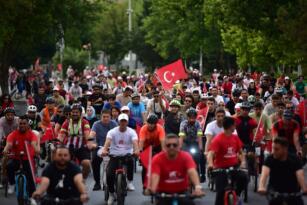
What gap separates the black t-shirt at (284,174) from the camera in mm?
11883

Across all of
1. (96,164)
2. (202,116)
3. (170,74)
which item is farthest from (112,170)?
(170,74)

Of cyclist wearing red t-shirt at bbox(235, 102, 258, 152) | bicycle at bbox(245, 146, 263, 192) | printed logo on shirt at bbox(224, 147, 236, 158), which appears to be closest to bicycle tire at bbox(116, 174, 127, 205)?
printed logo on shirt at bbox(224, 147, 236, 158)

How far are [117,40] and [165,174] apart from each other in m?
87.2

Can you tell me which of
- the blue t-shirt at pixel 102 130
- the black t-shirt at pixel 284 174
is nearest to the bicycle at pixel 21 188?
the blue t-shirt at pixel 102 130

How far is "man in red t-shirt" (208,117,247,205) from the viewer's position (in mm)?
14555

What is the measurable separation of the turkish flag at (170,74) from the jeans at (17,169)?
59.1ft

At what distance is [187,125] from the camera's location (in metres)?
18.6

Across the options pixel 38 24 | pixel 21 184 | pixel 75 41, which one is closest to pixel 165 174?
pixel 21 184

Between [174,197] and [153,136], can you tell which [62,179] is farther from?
[153,136]

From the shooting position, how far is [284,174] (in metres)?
11.9

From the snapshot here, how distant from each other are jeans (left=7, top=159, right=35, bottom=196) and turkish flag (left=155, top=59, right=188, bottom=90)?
1802cm

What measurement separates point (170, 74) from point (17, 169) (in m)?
18.8

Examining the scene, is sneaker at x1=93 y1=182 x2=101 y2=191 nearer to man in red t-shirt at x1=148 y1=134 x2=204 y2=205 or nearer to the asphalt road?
the asphalt road

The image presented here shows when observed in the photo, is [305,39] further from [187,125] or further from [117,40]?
[117,40]
